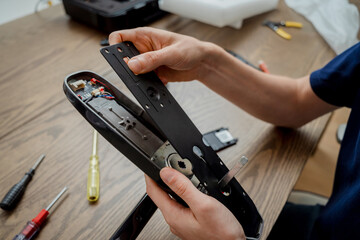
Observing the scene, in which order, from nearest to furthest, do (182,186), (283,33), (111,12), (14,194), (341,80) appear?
1. (182,186)
2. (14,194)
3. (341,80)
4. (111,12)
5. (283,33)

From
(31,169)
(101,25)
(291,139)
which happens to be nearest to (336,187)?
(291,139)

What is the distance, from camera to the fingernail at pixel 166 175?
0.42 meters

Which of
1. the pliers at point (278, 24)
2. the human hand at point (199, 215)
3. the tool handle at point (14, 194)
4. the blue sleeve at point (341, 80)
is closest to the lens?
the human hand at point (199, 215)

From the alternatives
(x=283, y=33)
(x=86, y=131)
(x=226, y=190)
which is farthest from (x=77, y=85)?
(x=283, y=33)

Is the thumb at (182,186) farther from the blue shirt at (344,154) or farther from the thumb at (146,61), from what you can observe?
the blue shirt at (344,154)

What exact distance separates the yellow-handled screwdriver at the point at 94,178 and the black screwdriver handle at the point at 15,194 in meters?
0.13

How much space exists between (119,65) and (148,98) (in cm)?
7

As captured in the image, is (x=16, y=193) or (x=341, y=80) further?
(x=341, y=80)

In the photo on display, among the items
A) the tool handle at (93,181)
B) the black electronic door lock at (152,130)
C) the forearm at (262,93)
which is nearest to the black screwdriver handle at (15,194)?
the tool handle at (93,181)

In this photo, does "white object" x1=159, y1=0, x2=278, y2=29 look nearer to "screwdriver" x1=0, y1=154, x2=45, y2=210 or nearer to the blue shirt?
the blue shirt

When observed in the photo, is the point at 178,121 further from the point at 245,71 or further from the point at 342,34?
the point at 342,34

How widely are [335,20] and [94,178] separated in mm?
1098

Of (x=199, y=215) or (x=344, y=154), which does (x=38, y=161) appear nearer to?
(x=199, y=215)

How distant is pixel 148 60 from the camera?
0.47 m
